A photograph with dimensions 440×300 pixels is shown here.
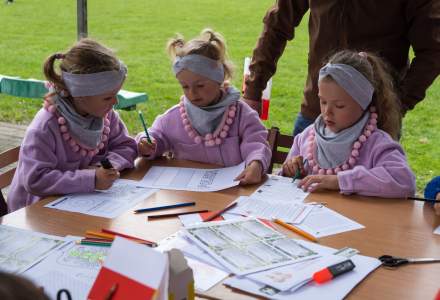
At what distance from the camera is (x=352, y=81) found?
2143 mm

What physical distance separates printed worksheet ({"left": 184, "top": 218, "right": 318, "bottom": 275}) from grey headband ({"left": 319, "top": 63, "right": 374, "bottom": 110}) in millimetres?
679

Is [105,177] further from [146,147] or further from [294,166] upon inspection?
[294,166]

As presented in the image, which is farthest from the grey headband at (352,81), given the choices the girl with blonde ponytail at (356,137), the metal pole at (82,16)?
the metal pole at (82,16)

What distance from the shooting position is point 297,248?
1.60 meters

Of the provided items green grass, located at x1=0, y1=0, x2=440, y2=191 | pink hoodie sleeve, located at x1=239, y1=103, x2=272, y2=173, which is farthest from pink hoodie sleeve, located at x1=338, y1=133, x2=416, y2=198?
green grass, located at x1=0, y1=0, x2=440, y2=191

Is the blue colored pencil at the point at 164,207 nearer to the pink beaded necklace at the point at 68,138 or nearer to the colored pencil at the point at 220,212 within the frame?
the colored pencil at the point at 220,212

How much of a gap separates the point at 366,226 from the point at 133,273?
1053mm

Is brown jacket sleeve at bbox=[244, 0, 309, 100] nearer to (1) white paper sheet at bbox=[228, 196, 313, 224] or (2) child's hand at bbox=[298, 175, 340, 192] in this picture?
(2) child's hand at bbox=[298, 175, 340, 192]

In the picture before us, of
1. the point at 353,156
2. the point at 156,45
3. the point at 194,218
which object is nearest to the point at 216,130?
the point at 353,156

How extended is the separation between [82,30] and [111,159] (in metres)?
1.34

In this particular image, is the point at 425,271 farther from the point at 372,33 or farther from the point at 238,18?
the point at 238,18

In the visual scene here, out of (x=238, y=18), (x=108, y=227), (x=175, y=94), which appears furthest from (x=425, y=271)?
(x=238, y=18)

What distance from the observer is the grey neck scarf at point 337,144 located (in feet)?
7.18

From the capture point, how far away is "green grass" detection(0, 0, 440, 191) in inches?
220
